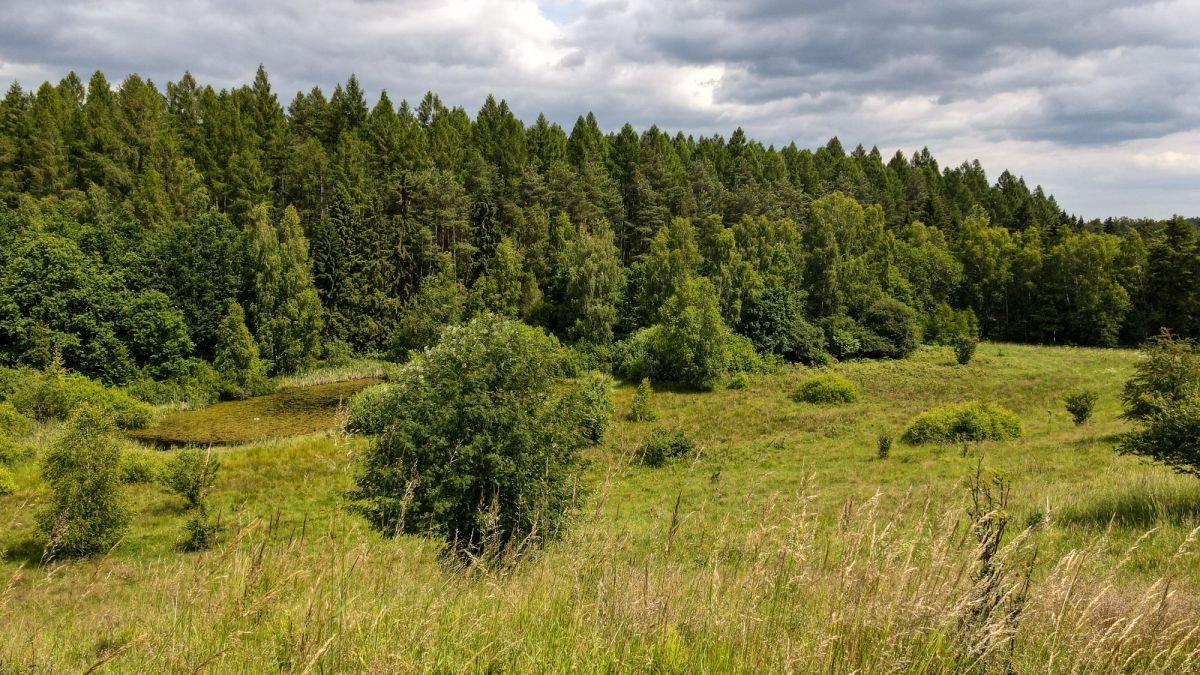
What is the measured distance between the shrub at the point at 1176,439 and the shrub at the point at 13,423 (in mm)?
35876

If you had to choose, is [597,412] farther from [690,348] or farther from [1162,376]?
[1162,376]

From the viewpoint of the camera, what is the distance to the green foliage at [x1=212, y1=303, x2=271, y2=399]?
4031 centimetres

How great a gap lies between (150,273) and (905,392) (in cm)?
4992

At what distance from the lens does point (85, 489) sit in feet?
52.2

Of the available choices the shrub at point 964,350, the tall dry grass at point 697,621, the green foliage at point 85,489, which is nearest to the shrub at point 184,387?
the green foliage at point 85,489

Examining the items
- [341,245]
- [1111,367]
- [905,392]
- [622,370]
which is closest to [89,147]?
[341,245]

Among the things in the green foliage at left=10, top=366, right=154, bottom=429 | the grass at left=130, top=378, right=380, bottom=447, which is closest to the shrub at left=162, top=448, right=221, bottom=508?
the grass at left=130, top=378, right=380, bottom=447

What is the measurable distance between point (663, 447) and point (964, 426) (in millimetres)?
12745

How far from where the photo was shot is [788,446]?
27500 millimetres

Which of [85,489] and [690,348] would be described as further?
[690,348]

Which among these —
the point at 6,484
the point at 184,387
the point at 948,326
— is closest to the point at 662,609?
the point at 6,484

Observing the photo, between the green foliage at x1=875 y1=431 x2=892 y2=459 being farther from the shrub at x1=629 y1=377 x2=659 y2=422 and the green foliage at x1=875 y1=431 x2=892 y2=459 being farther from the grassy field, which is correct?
the grassy field

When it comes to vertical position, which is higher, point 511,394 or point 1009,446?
point 511,394

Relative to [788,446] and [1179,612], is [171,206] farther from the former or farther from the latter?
[1179,612]
